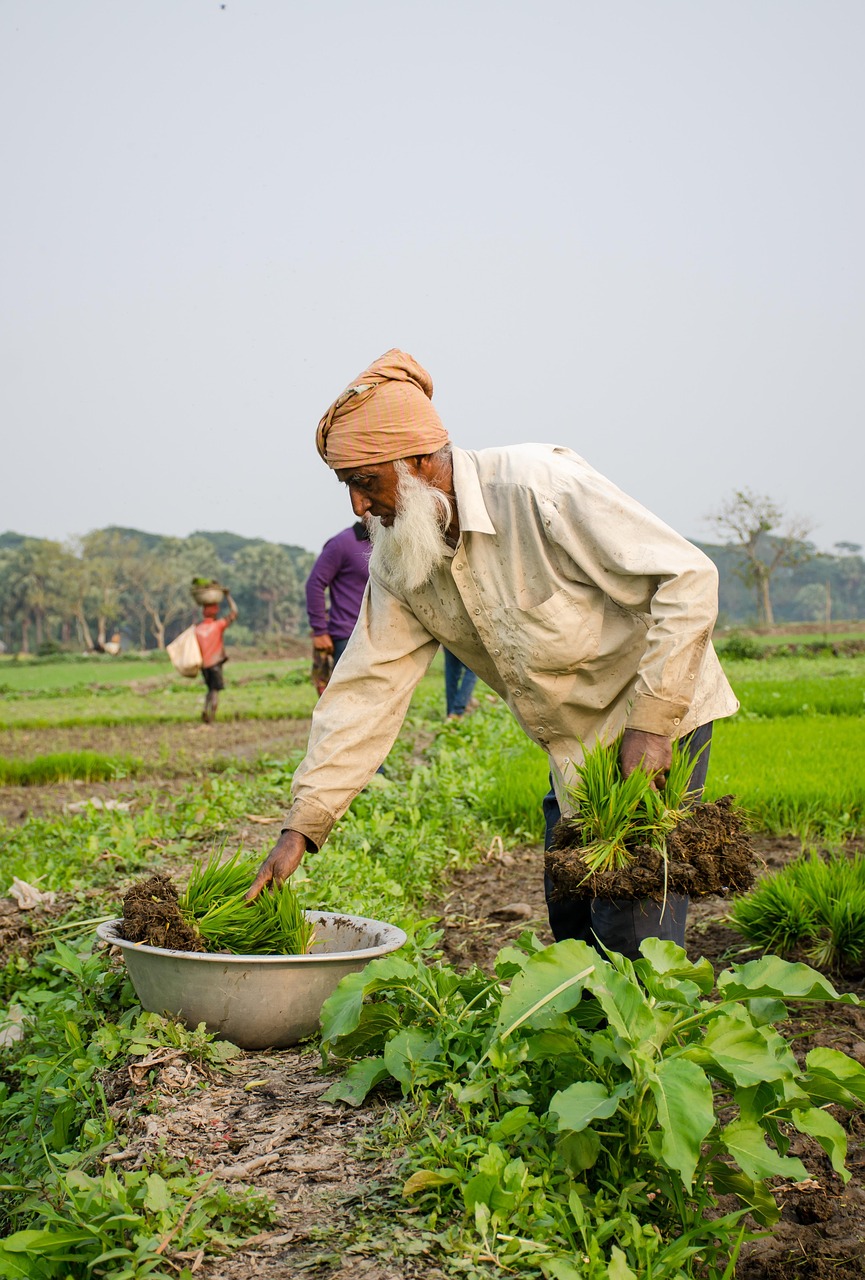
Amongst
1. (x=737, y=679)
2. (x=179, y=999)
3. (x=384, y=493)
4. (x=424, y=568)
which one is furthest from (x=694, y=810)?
(x=737, y=679)

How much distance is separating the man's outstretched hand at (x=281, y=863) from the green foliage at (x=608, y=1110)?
686 millimetres

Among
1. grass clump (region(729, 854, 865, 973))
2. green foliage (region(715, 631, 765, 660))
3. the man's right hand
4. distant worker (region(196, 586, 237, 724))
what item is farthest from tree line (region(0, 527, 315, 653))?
grass clump (region(729, 854, 865, 973))

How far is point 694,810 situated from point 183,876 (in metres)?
2.47

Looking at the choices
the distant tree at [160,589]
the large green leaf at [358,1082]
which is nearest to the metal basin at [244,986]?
the large green leaf at [358,1082]

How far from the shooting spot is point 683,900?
9.05 ft

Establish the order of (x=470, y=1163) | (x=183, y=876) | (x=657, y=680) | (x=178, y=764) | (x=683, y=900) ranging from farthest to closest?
(x=178, y=764) < (x=183, y=876) < (x=683, y=900) < (x=657, y=680) < (x=470, y=1163)

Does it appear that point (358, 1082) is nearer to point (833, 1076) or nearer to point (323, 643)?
point (833, 1076)

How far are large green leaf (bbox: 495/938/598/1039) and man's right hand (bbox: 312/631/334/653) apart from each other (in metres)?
6.47

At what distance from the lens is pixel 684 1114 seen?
1715mm

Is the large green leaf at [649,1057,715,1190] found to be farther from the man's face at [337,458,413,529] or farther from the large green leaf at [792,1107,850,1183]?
the man's face at [337,458,413,529]

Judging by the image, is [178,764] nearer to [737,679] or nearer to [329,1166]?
[329,1166]

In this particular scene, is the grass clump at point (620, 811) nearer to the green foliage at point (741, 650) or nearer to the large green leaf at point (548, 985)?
the large green leaf at point (548, 985)

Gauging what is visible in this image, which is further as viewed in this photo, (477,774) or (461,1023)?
(477,774)

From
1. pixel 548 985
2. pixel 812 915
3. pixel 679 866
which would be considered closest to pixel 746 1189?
pixel 548 985
